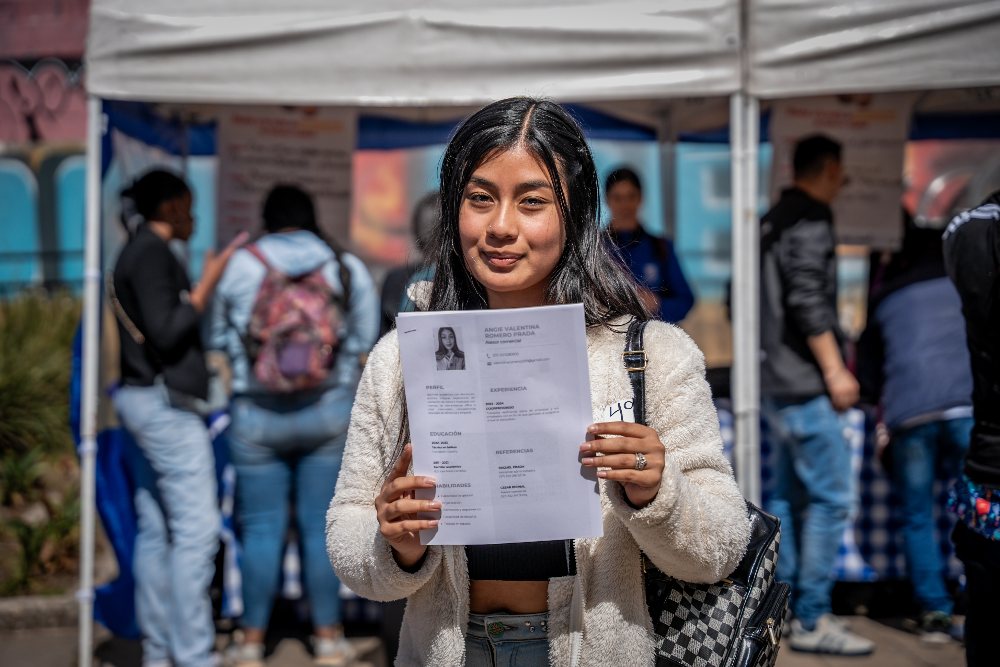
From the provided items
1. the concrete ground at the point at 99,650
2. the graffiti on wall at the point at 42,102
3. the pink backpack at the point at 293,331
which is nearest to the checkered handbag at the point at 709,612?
the pink backpack at the point at 293,331

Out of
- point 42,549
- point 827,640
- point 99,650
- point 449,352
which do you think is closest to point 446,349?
point 449,352

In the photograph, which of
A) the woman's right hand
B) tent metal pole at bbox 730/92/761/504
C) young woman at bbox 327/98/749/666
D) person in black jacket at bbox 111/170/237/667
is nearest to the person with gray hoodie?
person in black jacket at bbox 111/170/237/667

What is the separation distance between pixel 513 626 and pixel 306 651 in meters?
3.53

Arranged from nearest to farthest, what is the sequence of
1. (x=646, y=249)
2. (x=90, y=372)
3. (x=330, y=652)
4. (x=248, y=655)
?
1. (x=90, y=372)
2. (x=248, y=655)
3. (x=330, y=652)
4. (x=646, y=249)

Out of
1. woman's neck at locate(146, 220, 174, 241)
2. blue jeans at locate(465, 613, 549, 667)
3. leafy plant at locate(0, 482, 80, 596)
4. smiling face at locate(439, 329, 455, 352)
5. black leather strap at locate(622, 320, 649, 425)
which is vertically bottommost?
leafy plant at locate(0, 482, 80, 596)

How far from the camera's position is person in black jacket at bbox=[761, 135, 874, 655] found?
4672 mm

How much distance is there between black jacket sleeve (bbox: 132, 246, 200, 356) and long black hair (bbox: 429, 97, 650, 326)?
2702mm

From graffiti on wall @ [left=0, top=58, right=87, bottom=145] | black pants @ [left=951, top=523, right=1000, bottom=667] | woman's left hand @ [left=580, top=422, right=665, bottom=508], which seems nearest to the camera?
woman's left hand @ [left=580, top=422, right=665, bottom=508]

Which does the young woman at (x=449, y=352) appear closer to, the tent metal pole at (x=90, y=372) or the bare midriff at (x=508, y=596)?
the bare midriff at (x=508, y=596)

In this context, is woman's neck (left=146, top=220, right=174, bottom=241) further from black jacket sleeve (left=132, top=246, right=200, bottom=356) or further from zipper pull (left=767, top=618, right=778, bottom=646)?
zipper pull (left=767, top=618, right=778, bottom=646)

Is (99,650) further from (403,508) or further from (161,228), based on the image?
(403,508)

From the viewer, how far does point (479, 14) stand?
159 inches

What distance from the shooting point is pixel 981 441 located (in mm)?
2670

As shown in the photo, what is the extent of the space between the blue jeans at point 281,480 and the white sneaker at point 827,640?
7.05ft
